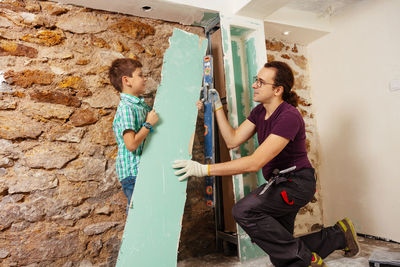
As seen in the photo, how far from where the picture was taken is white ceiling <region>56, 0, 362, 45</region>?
220 centimetres

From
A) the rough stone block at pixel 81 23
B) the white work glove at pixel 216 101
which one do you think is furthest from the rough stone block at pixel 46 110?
the white work glove at pixel 216 101

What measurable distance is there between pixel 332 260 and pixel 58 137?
6.44ft

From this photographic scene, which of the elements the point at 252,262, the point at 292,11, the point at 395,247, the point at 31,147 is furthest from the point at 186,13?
the point at 395,247

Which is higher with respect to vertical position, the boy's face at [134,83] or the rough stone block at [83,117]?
the boy's face at [134,83]

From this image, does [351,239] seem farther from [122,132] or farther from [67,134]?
[67,134]

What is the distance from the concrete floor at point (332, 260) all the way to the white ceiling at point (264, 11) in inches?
70.7

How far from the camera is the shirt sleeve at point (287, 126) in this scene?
1733mm

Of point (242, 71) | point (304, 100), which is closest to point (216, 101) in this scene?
point (242, 71)

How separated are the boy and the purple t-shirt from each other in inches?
27.6

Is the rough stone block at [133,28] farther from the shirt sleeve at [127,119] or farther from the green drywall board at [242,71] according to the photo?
the shirt sleeve at [127,119]

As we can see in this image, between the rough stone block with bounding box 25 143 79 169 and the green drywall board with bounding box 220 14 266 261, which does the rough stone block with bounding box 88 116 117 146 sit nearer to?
the rough stone block with bounding box 25 143 79 169

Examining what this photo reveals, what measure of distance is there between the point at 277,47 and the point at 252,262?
76.5 inches

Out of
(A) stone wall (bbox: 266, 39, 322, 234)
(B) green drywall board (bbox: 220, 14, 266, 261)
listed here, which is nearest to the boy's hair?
(B) green drywall board (bbox: 220, 14, 266, 261)

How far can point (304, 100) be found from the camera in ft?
9.97
